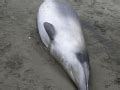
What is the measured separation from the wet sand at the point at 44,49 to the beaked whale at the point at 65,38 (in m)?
0.22

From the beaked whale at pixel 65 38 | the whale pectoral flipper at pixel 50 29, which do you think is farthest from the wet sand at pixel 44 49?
the whale pectoral flipper at pixel 50 29

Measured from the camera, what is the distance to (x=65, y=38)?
6176mm

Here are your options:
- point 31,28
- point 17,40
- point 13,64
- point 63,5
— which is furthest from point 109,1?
point 13,64

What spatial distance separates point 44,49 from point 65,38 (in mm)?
559

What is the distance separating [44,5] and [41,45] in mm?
1019

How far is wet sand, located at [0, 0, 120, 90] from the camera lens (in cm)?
575

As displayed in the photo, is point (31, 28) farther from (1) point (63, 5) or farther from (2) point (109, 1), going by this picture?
(2) point (109, 1)

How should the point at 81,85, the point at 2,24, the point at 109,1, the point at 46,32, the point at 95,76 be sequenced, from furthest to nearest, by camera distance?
the point at 109,1 < the point at 2,24 < the point at 46,32 < the point at 95,76 < the point at 81,85

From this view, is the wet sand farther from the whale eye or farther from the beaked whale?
the whale eye

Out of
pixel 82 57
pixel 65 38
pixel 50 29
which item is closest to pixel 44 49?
pixel 50 29

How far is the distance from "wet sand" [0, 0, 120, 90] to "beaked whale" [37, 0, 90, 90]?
0.72ft

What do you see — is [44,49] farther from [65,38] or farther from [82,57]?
[82,57]

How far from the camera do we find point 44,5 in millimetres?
7195

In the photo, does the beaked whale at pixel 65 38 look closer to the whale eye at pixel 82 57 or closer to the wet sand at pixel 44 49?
the whale eye at pixel 82 57
